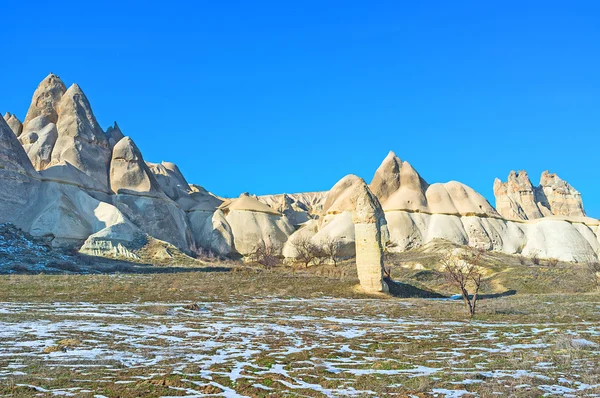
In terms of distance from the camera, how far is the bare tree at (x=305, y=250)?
1942 inches

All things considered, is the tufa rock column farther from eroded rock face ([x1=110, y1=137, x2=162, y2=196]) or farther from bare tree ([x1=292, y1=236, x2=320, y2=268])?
eroded rock face ([x1=110, y1=137, x2=162, y2=196])

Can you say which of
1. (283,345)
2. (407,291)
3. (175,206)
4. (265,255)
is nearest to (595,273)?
(407,291)

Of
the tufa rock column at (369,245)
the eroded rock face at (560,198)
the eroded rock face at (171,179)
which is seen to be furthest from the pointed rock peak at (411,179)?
the tufa rock column at (369,245)

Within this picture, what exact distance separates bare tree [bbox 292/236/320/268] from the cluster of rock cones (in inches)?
46.5

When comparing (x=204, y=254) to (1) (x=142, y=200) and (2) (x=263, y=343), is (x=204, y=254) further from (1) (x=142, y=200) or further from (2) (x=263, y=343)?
(2) (x=263, y=343)

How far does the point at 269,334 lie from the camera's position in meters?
11.9

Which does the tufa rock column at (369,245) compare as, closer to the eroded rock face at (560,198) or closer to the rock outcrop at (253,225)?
the rock outcrop at (253,225)

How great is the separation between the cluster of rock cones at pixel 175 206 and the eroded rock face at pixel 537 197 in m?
22.5

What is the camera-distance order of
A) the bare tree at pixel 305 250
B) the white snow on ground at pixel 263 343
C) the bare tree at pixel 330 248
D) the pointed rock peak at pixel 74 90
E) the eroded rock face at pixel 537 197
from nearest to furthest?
1. the white snow on ground at pixel 263 343
2. the bare tree at pixel 305 250
3. the bare tree at pixel 330 248
4. the pointed rock peak at pixel 74 90
5. the eroded rock face at pixel 537 197

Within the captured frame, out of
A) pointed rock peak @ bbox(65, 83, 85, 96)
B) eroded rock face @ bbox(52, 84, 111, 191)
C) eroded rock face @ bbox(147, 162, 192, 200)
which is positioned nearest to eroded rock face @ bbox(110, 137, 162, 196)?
eroded rock face @ bbox(52, 84, 111, 191)

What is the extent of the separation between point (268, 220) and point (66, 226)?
23.6 m

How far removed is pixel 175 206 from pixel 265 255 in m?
21.2

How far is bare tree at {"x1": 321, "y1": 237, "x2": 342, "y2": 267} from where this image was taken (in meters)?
51.2

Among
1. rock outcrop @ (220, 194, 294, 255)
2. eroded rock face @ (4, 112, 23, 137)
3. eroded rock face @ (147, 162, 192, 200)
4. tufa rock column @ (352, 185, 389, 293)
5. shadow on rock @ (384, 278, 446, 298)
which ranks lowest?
shadow on rock @ (384, 278, 446, 298)
